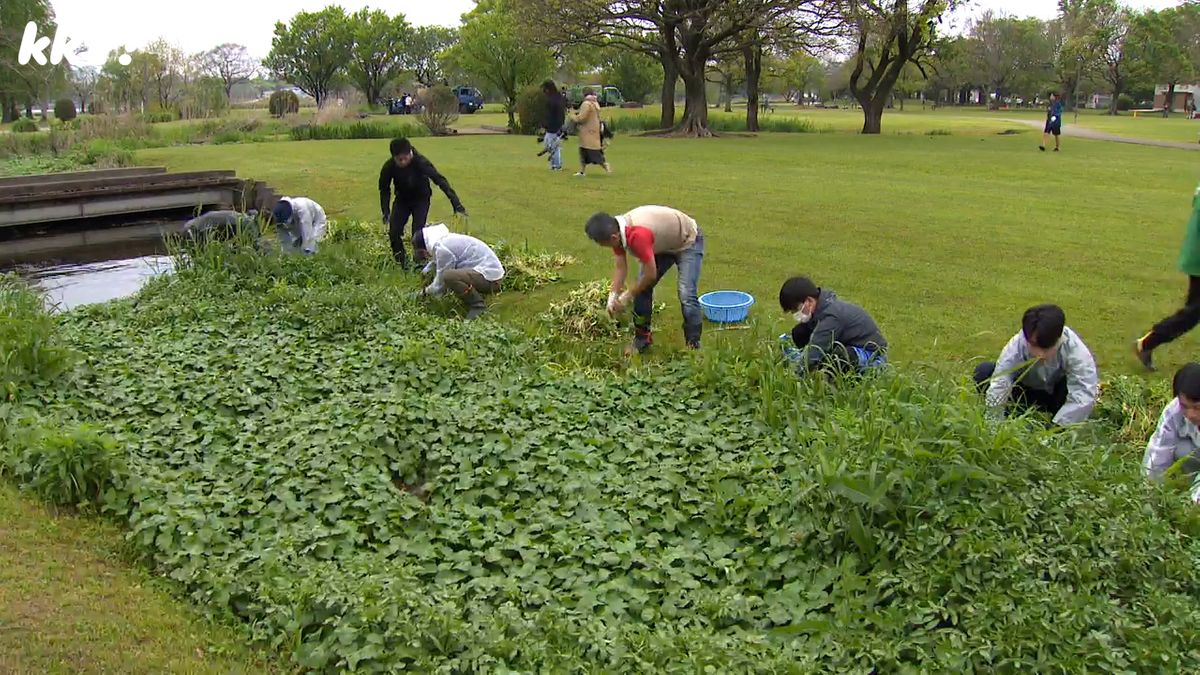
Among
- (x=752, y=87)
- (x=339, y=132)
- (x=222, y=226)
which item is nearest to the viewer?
(x=222, y=226)

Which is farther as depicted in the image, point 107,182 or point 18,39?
point 18,39

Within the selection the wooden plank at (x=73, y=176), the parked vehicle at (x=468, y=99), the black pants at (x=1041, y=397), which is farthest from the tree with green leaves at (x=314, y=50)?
the black pants at (x=1041, y=397)

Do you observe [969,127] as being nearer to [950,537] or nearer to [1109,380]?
[1109,380]

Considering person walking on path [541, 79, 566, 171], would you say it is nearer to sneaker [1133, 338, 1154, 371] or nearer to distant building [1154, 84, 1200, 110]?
sneaker [1133, 338, 1154, 371]

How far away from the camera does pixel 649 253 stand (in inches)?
224

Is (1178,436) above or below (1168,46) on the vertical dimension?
below

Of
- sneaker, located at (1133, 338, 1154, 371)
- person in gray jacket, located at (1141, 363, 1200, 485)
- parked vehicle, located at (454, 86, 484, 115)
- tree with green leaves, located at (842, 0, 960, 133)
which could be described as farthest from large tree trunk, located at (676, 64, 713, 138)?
person in gray jacket, located at (1141, 363, 1200, 485)

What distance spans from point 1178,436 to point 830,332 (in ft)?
5.54

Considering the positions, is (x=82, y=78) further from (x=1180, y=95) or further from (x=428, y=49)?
(x=1180, y=95)

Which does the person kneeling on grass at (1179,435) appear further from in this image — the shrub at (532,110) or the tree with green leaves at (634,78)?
the tree with green leaves at (634,78)

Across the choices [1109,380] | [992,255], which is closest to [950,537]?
[1109,380]

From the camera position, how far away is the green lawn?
22.8ft

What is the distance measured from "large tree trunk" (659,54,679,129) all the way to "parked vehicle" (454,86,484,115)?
61.6 ft

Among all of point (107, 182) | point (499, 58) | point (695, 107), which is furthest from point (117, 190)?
point (499, 58)
